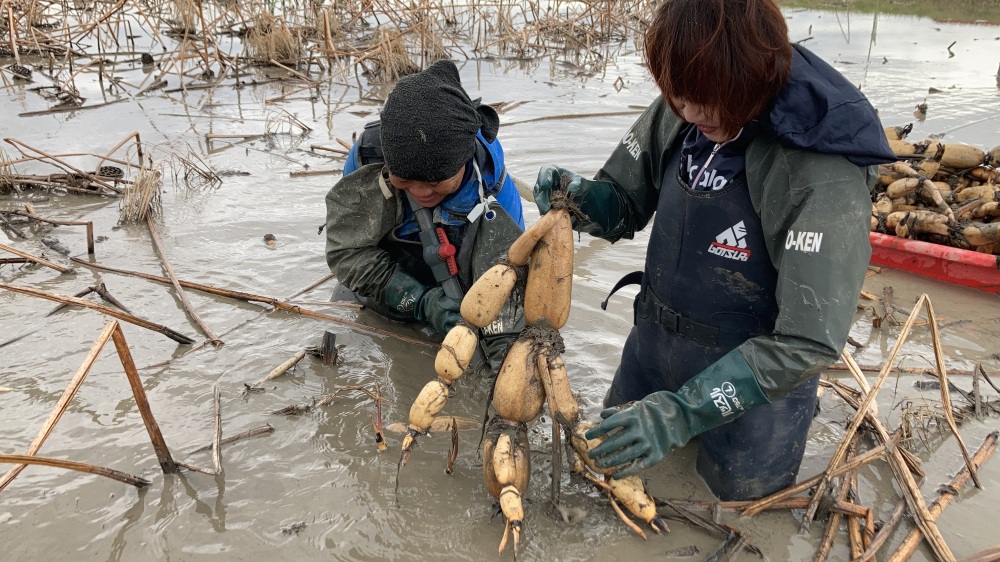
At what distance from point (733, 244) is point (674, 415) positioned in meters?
0.66

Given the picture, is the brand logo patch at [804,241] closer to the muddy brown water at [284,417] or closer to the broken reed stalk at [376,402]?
the muddy brown water at [284,417]

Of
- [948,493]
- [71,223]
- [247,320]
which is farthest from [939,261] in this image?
[71,223]

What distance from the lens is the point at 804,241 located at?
2.14 metres

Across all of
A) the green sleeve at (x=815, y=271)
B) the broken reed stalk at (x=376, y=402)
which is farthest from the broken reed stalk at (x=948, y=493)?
the broken reed stalk at (x=376, y=402)

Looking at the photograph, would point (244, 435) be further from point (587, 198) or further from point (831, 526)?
point (831, 526)

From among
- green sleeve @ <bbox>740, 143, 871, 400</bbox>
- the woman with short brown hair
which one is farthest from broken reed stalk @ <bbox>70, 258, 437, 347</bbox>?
green sleeve @ <bbox>740, 143, 871, 400</bbox>

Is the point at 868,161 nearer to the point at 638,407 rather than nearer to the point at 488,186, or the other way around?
the point at 638,407

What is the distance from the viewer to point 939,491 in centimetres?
274

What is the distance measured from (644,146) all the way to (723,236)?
21.3 inches

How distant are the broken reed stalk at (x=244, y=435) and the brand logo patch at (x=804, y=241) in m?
2.08

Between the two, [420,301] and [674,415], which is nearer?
[674,415]

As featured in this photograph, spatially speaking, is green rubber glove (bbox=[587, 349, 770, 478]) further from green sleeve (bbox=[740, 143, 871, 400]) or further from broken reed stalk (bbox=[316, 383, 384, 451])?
broken reed stalk (bbox=[316, 383, 384, 451])

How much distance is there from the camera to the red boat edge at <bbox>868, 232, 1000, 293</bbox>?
443cm

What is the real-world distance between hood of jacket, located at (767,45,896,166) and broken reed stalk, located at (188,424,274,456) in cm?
219
